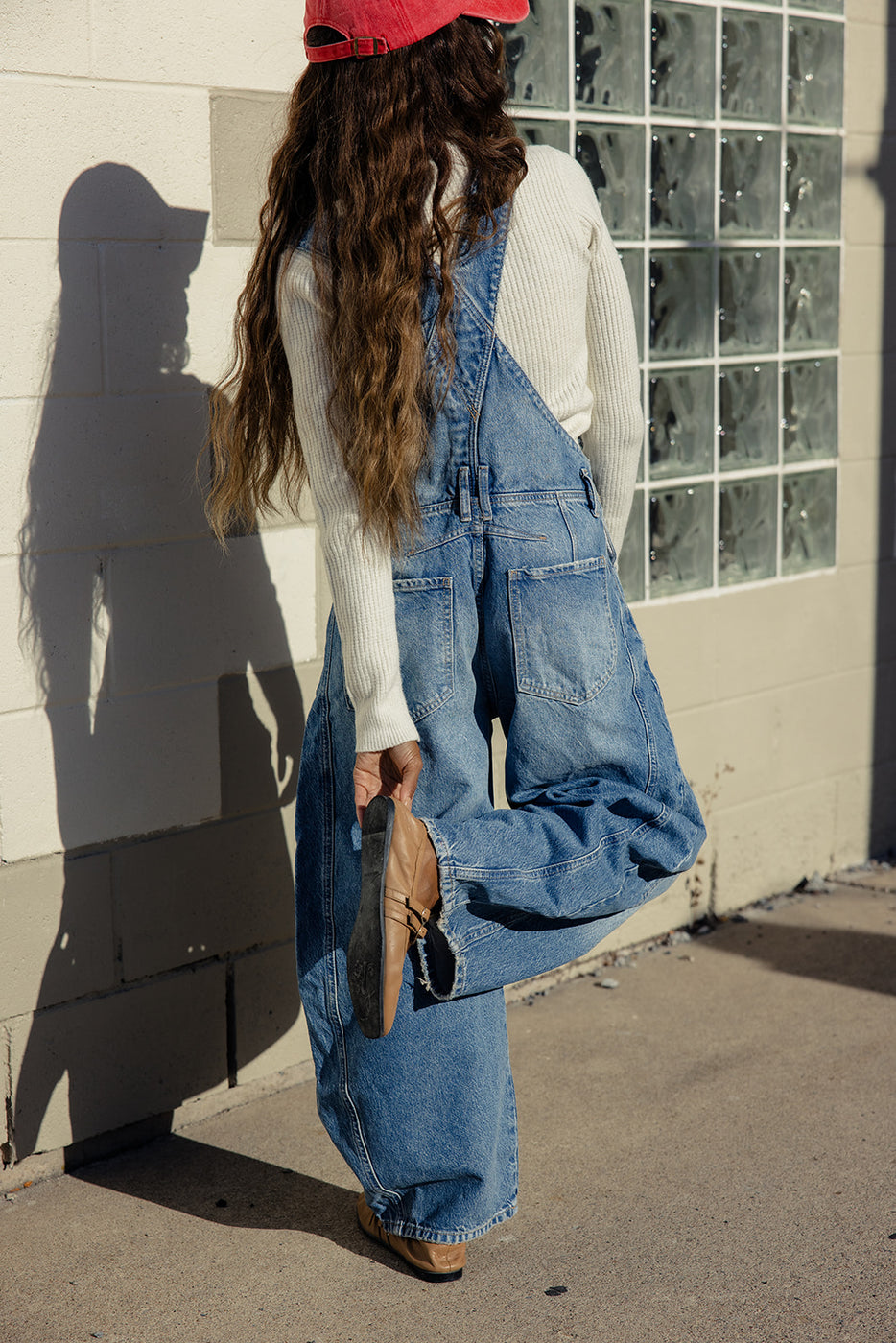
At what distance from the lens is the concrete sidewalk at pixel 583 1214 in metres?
2.29

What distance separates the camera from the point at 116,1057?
2.85 meters

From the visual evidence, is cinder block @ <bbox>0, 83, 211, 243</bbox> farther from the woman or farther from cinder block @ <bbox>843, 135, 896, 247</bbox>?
cinder block @ <bbox>843, 135, 896, 247</bbox>

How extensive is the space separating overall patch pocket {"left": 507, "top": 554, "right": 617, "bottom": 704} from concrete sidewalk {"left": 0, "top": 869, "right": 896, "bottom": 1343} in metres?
1.07

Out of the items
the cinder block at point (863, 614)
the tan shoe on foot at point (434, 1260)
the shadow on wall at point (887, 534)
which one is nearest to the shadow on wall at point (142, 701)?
the tan shoe on foot at point (434, 1260)

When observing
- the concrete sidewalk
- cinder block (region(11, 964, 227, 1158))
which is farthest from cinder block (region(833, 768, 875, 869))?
cinder block (region(11, 964, 227, 1158))

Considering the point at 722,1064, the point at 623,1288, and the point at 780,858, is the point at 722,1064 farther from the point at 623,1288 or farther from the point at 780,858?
the point at 780,858

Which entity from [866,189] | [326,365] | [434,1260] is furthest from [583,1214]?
[866,189]

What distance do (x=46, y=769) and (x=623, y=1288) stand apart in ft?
4.74

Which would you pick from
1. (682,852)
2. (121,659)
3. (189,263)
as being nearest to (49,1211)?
(121,659)

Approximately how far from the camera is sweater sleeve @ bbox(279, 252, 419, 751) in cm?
208

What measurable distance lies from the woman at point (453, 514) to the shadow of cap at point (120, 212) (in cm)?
49

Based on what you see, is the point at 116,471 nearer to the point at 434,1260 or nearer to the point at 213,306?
the point at 213,306

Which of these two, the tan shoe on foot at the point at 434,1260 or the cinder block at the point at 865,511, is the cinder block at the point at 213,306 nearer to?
the tan shoe on foot at the point at 434,1260

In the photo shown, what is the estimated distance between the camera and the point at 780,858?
14.0 ft
